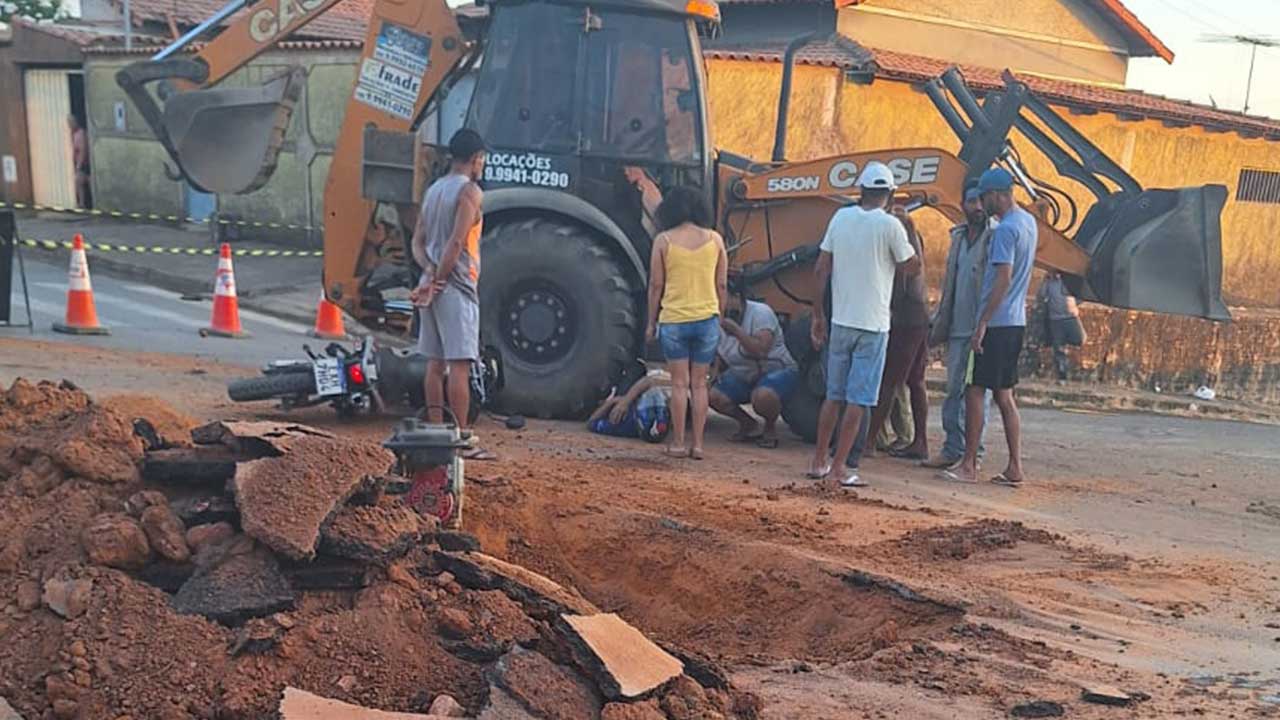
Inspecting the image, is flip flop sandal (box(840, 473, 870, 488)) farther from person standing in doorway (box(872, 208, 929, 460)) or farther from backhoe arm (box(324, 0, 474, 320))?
backhoe arm (box(324, 0, 474, 320))

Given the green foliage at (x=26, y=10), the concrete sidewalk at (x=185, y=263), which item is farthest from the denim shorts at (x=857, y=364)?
the green foliage at (x=26, y=10)

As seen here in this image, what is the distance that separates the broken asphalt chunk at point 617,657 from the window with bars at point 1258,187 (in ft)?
61.8

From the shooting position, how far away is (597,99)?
7.70 meters

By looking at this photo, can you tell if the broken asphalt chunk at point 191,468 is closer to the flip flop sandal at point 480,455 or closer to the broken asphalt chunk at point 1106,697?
the flip flop sandal at point 480,455

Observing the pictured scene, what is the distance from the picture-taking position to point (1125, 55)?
73.7ft

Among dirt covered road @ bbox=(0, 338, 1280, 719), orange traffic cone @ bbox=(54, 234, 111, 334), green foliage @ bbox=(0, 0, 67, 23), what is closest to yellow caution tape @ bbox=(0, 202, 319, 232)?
orange traffic cone @ bbox=(54, 234, 111, 334)

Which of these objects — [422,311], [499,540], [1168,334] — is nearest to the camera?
[499,540]

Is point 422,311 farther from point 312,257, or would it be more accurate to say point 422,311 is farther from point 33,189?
point 33,189

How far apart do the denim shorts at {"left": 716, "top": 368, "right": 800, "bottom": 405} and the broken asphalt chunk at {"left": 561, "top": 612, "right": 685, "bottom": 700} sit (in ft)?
13.0

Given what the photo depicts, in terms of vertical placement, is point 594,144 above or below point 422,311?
above

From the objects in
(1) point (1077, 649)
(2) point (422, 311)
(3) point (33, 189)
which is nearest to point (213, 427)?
(2) point (422, 311)

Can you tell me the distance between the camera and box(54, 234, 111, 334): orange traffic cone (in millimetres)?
10227

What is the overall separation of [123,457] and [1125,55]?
22.5 meters

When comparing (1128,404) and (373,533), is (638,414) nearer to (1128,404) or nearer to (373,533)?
(373,533)
